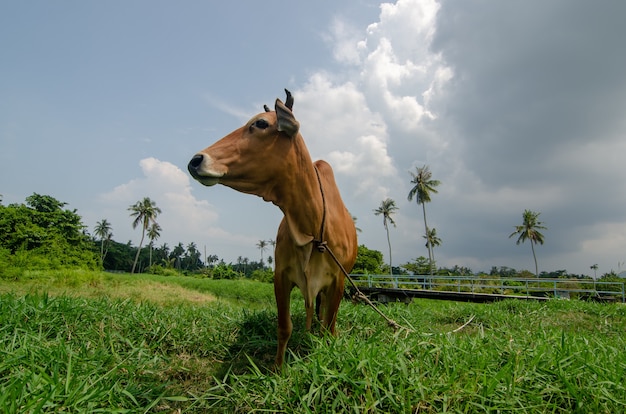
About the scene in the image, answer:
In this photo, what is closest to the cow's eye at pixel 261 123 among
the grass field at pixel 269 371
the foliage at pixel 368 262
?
the grass field at pixel 269 371

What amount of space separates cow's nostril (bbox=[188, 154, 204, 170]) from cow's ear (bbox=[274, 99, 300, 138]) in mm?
574

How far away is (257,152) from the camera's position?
91.0 inches

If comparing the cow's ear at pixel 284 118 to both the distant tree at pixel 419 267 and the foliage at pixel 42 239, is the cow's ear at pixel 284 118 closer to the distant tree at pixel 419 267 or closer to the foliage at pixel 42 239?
the foliage at pixel 42 239

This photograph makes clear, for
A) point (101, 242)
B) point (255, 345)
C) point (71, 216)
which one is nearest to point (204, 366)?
point (255, 345)

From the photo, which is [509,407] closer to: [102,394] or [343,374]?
[343,374]

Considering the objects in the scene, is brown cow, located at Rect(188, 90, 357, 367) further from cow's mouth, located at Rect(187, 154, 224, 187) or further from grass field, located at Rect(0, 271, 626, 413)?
grass field, located at Rect(0, 271, 626, 413)

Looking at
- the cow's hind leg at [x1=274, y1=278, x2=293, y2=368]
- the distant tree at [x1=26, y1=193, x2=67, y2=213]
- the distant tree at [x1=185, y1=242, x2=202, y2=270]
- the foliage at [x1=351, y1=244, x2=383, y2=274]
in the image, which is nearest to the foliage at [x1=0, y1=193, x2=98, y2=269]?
the distant tree at [x1=26, y1=193, x2=67, y2=213]

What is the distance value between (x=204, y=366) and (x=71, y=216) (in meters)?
27.8

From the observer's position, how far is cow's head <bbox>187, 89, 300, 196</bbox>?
2197mm

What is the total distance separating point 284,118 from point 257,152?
293 mm

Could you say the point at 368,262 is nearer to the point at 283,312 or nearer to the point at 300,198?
the point at 283,312

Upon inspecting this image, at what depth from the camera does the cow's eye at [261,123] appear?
7.80 feet

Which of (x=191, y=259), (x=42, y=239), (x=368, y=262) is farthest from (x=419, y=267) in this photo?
(x=191, y=259)

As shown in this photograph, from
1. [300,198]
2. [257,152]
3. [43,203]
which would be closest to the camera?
[257,152]
